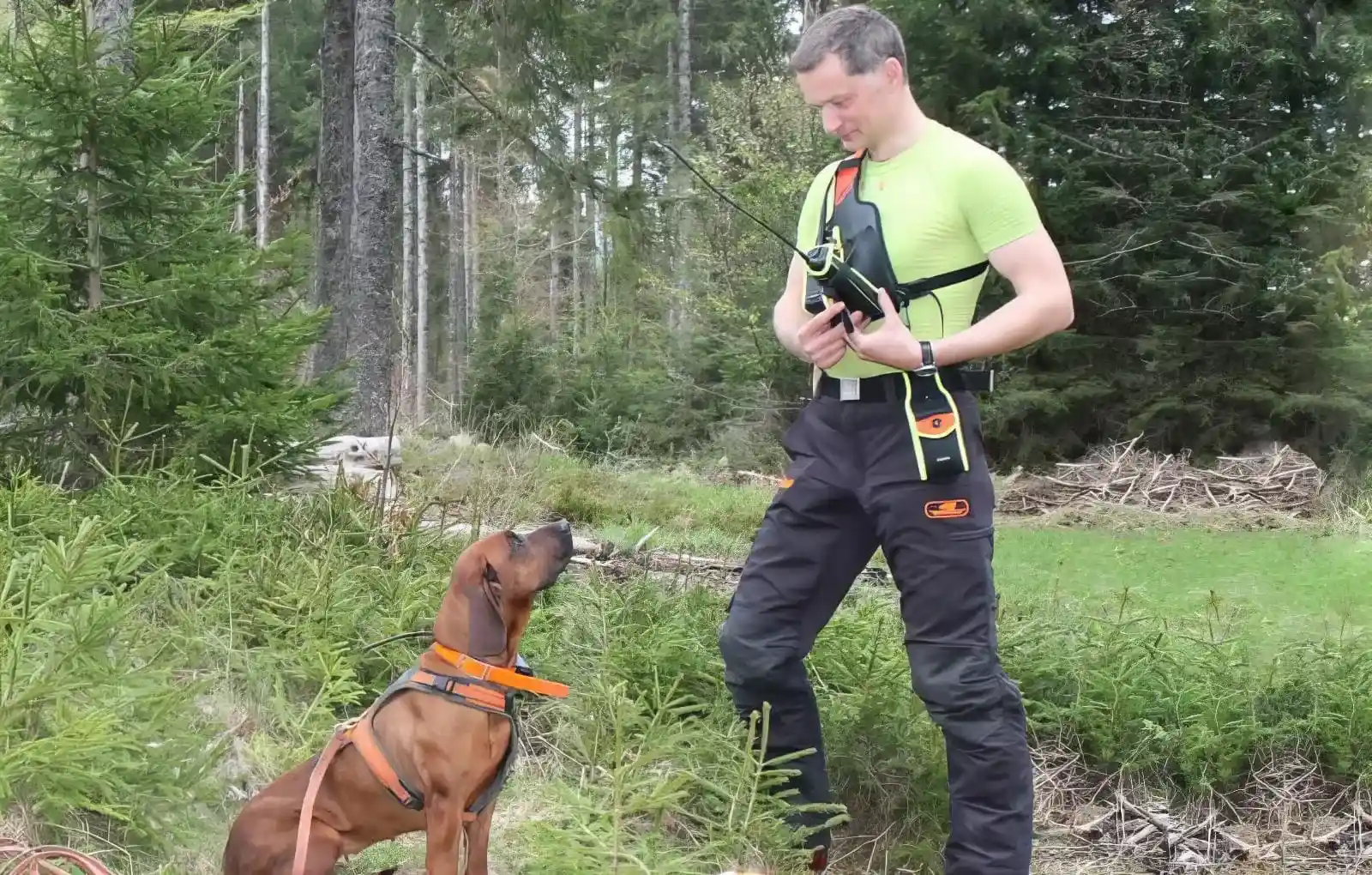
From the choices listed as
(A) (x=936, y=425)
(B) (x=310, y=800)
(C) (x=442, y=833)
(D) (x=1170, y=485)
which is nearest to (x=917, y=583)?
(A) (x=936, y=425)

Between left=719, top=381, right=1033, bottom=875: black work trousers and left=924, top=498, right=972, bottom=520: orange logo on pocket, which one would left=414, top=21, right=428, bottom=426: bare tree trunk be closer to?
left=719, top=381, right=1033, bottom=875: black work trousers

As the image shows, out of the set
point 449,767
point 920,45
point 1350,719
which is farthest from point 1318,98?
point 449,767

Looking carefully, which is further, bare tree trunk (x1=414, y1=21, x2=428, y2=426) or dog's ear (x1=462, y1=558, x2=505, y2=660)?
bare tree trunk (x1=414, y1=21, x2=428, y2=426)

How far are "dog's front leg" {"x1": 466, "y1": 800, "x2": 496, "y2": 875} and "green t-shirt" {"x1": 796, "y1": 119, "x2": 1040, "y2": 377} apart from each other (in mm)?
1363

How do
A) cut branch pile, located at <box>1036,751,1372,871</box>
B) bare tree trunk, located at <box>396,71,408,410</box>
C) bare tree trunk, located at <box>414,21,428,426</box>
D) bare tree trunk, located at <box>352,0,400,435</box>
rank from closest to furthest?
cut branch pile, located at <box>1036,751,1372,871</box>, bare tree trunk, located at <box>352,0,400,435</box>, bare tree trunk, located at <box>396,71,408,410</box>, bare tree trunk, located at <box>414,21,428,426</box>

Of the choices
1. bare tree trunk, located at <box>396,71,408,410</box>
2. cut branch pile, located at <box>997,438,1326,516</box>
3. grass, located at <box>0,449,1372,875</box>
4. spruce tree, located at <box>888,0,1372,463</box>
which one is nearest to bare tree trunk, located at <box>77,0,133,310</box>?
grass, located at <box>0,449,1372,875</box>

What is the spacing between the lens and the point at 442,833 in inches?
92.5

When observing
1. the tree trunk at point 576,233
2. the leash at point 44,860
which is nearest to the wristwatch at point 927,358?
the leash at point 44,860

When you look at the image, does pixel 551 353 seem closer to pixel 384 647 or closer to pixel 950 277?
pixel 384 647

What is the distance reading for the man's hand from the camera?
7.84ft

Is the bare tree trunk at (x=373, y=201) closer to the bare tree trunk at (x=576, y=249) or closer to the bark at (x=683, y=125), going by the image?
the bare tree trunk at (x=576, y=249)

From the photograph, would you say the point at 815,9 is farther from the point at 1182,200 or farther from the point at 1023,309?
the point at 1023,309

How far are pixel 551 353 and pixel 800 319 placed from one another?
15.6 metres

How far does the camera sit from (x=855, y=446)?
2.52m
